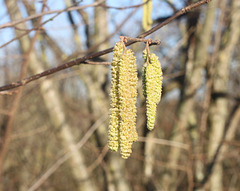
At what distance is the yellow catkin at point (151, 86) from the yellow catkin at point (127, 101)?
0.05 meters

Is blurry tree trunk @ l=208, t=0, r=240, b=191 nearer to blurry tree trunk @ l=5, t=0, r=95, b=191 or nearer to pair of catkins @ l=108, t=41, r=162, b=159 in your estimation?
blurry tree trunk @ l=5, t=0, r=95, b=191

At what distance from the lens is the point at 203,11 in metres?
2.77

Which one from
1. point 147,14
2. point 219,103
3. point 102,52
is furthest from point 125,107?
point 219,103

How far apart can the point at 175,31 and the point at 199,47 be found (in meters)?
1.98

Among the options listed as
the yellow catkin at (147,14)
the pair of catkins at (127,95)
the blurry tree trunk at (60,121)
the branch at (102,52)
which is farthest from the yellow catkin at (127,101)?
the blurry tree trunk at (60,121)

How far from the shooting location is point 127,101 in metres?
0.83

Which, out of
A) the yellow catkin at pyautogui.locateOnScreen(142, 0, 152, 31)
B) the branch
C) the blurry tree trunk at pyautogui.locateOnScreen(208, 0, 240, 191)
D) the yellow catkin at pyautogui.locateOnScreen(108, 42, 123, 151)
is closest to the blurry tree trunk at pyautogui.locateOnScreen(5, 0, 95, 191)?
the blurry tree trunk at pyautogui.locateOnScreen(208, 0, 240, 191)

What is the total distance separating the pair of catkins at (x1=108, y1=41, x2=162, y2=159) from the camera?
0.82 m

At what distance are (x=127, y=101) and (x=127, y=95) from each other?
0.06 ft

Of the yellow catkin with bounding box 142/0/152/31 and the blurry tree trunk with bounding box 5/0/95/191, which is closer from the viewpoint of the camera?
the yellow catkin with bounding box 142/0/152/31

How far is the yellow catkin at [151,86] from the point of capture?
2.76ft

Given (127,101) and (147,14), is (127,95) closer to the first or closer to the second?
(127,101)

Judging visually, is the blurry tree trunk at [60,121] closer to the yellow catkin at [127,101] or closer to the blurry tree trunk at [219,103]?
the blurry tree trunk at [219,103]

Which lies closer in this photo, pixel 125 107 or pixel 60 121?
pixel 125 107
